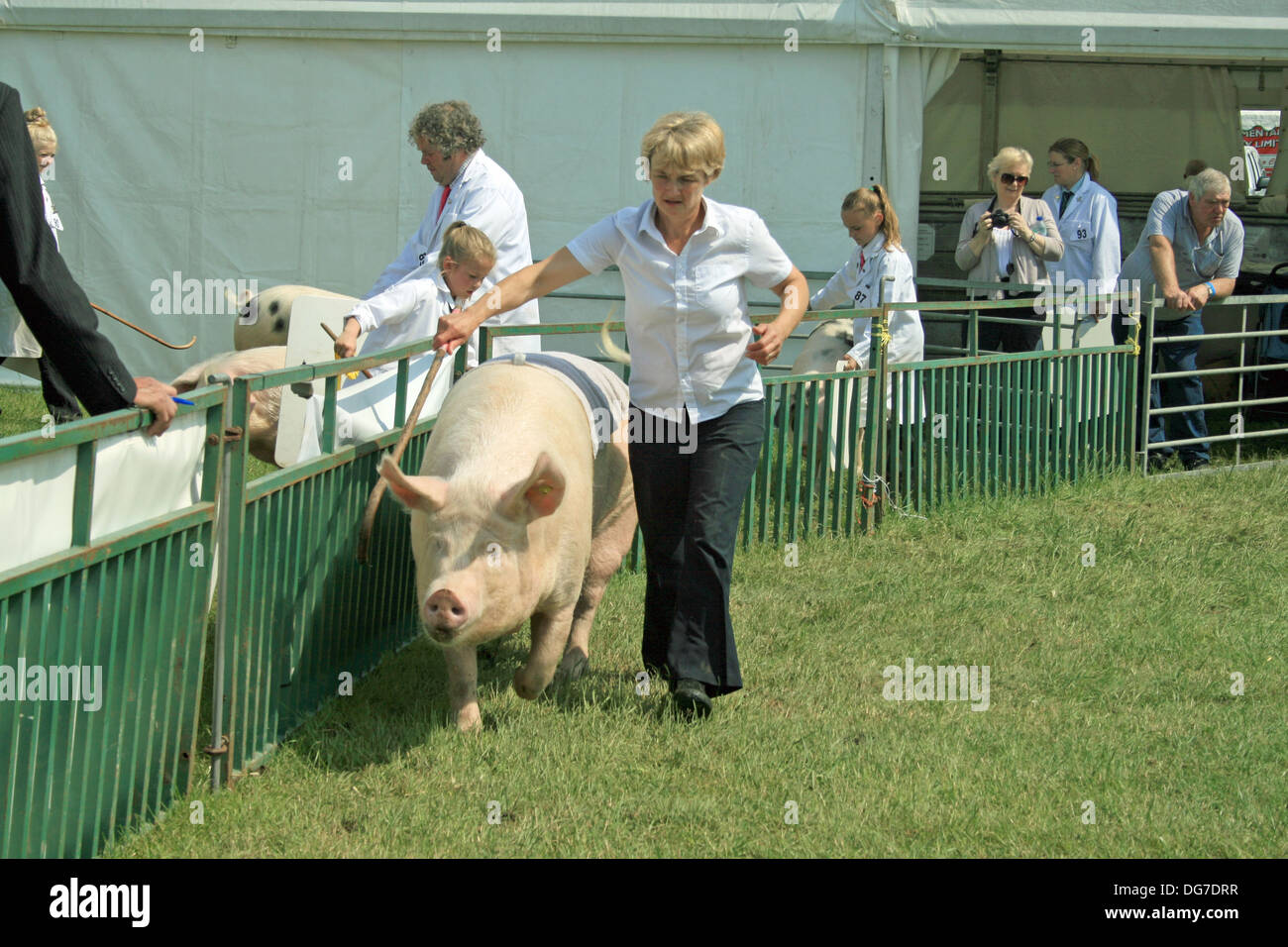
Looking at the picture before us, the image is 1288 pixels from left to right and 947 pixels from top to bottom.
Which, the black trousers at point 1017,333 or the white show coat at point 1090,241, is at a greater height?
the white show coat at point 1090,241

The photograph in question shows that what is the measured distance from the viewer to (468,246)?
5.97 metres

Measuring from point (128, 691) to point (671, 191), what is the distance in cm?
215

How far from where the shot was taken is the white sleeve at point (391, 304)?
586cm

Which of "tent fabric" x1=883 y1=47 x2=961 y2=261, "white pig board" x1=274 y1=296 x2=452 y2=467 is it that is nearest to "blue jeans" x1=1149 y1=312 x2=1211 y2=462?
"tent fabric" x1=883 y1=47 x2=961 y2=261

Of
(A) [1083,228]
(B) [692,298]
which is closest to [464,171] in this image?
(B) [692,298]

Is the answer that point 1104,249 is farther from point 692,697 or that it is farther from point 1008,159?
point 692,697

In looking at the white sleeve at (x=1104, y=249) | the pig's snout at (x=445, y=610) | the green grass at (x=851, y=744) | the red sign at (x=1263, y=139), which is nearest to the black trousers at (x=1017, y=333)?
the white sleeve at (x=1104, y=249)

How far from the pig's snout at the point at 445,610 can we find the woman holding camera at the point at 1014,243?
597cm

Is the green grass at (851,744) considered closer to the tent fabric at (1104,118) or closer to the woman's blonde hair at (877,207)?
the woman's blonde hair at (877,207)

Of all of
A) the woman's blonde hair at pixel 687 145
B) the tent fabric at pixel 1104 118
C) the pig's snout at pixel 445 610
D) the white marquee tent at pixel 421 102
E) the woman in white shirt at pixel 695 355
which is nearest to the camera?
the pig's snout at pixel 445 610

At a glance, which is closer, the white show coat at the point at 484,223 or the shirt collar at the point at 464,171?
the white show coat at the point at 484,223

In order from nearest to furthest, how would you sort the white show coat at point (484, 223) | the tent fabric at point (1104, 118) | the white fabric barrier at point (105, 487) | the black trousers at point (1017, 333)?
the white fabric barrier at point (105, 487) < the white show coat at point (484, 223) < the black trousers at point (1017, 333) < the tent fabric at point (1104, 118)
